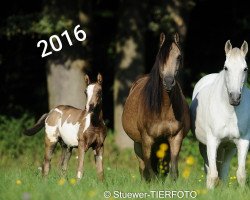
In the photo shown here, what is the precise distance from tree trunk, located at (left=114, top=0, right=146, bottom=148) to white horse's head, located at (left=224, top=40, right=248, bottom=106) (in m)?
10.3

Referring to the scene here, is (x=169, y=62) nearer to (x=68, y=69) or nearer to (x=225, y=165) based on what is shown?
(x=225, y=165)

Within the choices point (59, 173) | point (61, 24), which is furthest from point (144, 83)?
point (61, 24)

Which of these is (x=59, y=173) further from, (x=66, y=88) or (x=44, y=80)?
(x=44, y=80)

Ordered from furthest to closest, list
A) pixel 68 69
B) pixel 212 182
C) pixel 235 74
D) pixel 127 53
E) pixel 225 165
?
pixel 127 53
pixel 68 69
pixel 225 165
pixel 212 182
pixel 235 74

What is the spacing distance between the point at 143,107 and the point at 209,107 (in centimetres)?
93

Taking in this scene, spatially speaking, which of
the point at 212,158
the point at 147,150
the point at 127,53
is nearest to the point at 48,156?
the point at 147,150

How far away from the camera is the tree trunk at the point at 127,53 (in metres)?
20.5

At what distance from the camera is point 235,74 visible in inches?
391

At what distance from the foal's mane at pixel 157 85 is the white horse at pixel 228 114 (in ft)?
2.56

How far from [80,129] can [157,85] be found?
47.9 inches

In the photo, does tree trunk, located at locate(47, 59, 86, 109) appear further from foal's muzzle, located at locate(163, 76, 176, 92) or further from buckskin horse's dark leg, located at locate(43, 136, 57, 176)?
foal's muzzle, located at locate(163, 76, 176, 92)
